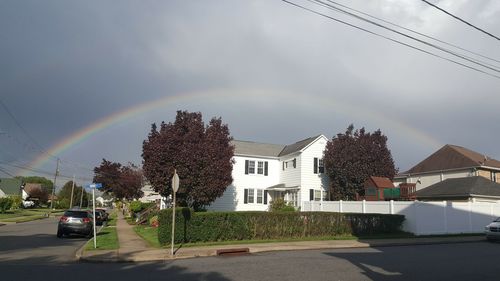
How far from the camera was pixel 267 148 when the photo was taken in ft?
147

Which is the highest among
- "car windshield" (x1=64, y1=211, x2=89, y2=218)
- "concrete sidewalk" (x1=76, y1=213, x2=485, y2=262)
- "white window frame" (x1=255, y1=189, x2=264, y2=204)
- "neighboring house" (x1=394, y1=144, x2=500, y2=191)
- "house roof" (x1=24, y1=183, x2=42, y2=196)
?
"neighboring house" (x1=394, y1=144, x2=500, y2=191)

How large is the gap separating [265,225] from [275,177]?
67.1ft

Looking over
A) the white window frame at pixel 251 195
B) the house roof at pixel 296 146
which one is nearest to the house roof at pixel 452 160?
the house roof at pixel 296 146

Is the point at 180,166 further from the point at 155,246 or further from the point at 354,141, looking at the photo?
the point at 354,141

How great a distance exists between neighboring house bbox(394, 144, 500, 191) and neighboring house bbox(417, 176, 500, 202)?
25.3 feet

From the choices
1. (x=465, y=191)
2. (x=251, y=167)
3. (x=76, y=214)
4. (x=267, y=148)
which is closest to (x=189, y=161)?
(x=76, y=214)

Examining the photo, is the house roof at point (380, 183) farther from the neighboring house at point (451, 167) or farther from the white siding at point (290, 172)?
the neighboring house at point (451, 167)

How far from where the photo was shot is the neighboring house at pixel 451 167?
4363 cm

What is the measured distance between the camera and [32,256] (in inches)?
603

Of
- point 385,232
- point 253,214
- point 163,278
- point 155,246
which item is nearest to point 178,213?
point 155,246

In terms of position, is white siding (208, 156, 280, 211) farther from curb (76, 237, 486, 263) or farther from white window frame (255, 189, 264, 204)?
curb (76, 237, 486, 263)

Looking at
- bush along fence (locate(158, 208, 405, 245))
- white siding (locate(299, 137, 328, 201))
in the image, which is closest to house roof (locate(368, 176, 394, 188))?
bush along fence (locate(158, 208, 405, 245))

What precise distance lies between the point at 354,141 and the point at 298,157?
5.23 m

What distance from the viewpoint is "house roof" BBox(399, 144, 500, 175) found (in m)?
44.3
